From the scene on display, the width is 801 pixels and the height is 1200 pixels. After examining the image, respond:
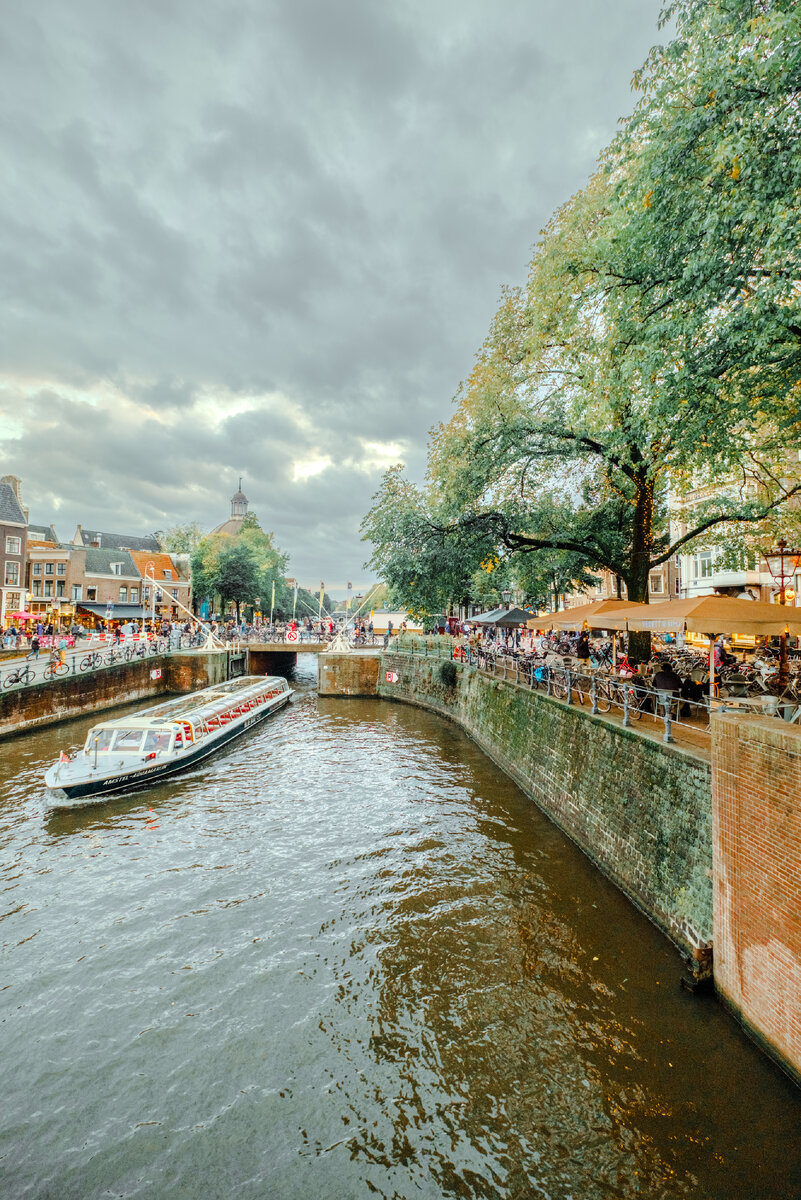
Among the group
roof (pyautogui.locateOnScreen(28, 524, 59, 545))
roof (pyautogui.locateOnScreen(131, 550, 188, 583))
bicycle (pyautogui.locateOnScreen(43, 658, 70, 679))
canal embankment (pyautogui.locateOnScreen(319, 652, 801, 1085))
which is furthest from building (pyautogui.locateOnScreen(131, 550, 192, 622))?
canal embankment (pyautogui.locateOnScreen(319, 652, 801, 1085))

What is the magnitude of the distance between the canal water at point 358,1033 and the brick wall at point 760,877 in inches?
18.8

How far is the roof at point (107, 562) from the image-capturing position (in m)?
52.8

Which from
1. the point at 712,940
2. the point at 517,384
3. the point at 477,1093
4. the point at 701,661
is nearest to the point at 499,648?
the point at 701,661

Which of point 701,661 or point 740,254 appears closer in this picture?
point 740,254

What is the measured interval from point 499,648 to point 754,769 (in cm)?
2296

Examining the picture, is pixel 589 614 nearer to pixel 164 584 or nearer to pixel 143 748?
pixel 143 748

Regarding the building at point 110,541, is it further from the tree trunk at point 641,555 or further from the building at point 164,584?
the tree trunk at point 641,555

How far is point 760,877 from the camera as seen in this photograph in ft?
19.8

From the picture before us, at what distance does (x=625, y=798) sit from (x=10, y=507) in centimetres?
4921

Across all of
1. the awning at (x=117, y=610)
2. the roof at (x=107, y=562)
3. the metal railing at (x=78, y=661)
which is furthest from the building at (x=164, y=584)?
the metal railing at (x=78, y=661)

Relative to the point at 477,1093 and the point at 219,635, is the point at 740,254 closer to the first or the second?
the point at 477,1093

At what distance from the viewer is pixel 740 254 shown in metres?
7.69

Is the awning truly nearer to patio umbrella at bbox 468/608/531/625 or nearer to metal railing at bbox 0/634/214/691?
metal railing at bbox 0/634/214/691

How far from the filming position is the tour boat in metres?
14.8
